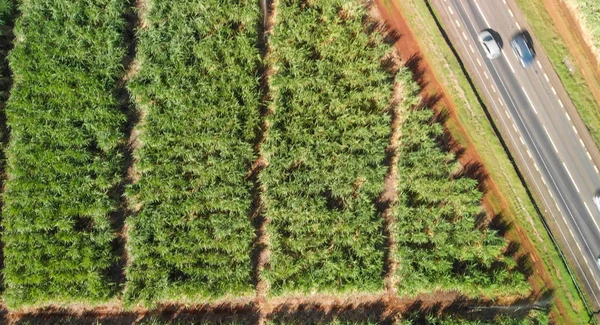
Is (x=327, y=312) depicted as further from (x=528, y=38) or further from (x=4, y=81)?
(x=4, y=81)

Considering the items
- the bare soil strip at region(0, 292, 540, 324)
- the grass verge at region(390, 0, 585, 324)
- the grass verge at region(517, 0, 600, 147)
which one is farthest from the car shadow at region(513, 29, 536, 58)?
the bare soil strip at region(0, 292, 540, 324)

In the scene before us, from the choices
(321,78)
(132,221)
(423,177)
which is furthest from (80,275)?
(423,177)

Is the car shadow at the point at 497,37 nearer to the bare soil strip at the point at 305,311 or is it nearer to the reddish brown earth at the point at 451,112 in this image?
the reddish brown earth at the point at 451,112

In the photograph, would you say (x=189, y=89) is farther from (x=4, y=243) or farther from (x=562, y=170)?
(x=562, y=170)

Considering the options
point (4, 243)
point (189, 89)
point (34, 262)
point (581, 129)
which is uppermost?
point (189, 89)

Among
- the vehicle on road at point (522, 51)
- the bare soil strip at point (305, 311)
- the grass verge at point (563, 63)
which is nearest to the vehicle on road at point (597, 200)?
the grass verge at point (563, 63)

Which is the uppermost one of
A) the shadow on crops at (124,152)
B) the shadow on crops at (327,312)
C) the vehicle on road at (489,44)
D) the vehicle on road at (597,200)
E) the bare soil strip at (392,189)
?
the shadow on crops at (124,152)

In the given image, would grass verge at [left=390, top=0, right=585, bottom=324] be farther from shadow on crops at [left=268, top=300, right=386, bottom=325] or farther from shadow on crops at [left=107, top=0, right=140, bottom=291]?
shadow on crops at [left=107, top=0, right=140, bottom=291]
